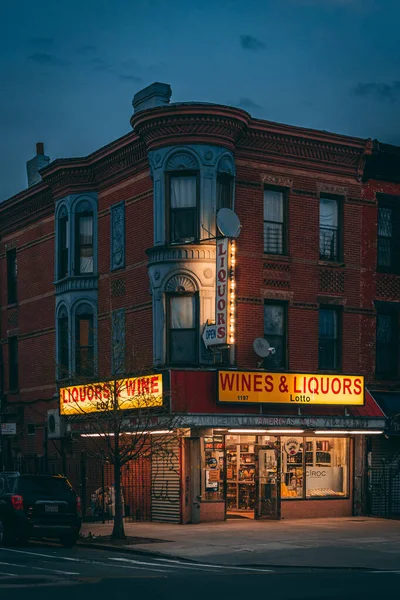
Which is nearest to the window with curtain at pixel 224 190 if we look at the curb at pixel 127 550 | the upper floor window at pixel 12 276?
the curb at pixel 127 550

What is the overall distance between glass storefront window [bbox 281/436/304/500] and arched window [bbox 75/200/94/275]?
28.0ft

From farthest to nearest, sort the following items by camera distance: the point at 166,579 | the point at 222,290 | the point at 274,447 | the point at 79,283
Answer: the point at 79,283 → the point at 274,447 → the point at 222,290 → the point at 166,579

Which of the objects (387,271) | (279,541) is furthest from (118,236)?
(279,541)

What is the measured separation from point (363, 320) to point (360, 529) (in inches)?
284

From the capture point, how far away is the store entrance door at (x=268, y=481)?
93.5ft

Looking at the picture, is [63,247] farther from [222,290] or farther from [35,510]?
[35,510]

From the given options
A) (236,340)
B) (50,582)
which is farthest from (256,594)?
(236,340)

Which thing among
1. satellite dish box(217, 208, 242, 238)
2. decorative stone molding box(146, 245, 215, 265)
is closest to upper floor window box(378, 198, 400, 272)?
satellite dish box(217, 208, 242, 238)

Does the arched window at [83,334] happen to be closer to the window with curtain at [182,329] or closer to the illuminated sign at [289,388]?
the window with curtain at [182,329]

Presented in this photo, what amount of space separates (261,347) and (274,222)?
12.8 ft

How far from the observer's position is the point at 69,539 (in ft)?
74.0

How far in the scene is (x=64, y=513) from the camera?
877 inches

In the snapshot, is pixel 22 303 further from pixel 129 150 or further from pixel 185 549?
pixel 185 549

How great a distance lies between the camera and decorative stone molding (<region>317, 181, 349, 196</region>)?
1183 inches
